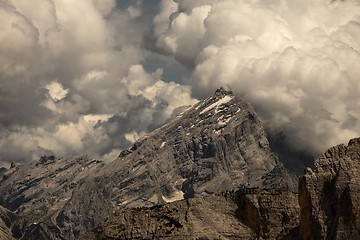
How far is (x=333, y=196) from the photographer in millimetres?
185750

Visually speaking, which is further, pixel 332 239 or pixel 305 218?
pixel 305 218

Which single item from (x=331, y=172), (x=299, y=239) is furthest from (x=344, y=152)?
(x=299, y=239)

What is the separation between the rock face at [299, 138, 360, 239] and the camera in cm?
18012

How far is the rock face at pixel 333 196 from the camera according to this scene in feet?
591

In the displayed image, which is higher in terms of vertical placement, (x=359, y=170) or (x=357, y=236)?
(x=359, y=170)

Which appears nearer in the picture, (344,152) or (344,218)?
(344,218)

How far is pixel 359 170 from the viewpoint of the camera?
7347 inches

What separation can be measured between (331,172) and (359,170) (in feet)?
19.7

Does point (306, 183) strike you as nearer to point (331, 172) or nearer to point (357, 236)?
point (331, 172)

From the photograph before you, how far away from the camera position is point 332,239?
180 m

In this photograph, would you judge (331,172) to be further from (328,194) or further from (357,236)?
(357,236)

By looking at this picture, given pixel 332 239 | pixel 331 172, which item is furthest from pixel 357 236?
pixel 331 172

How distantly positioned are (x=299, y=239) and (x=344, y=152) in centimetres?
2002

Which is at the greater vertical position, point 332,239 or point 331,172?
point 331,172
